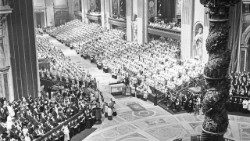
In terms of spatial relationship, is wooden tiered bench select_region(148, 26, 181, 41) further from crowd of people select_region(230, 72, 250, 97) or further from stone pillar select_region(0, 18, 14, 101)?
stone pillar select_region(0, 18, 14, 101)

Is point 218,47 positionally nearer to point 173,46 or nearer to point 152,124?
point 152,124

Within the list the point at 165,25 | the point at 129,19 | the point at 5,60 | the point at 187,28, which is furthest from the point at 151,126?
the point at 129,19

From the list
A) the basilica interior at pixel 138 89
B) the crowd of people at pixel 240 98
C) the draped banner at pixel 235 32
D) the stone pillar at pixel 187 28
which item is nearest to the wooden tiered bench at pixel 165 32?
the basilica interior at pixel 138 89

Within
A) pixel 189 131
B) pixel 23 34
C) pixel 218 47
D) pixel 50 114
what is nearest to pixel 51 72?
pixel 23 34

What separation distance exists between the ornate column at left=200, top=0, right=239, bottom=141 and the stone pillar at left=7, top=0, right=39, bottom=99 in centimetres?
1607

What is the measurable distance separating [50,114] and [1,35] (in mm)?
6650

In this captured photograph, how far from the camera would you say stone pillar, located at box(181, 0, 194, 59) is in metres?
31.6

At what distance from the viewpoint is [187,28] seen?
3238cm

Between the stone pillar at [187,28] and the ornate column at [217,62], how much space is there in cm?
2233

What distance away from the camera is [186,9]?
32.1 meters

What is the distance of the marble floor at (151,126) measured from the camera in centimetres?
1872

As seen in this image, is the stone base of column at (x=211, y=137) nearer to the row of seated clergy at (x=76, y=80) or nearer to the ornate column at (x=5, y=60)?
the ornate column at (x=5, y=60)

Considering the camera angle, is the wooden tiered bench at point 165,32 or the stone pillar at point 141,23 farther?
the stone pillar at point 141,23

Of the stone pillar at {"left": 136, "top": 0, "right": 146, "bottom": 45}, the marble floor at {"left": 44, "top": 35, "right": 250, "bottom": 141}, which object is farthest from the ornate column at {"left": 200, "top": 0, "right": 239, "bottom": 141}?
the stone pillar at {"left": 136, "top": 0, "right": 146, "bottom": 45}
